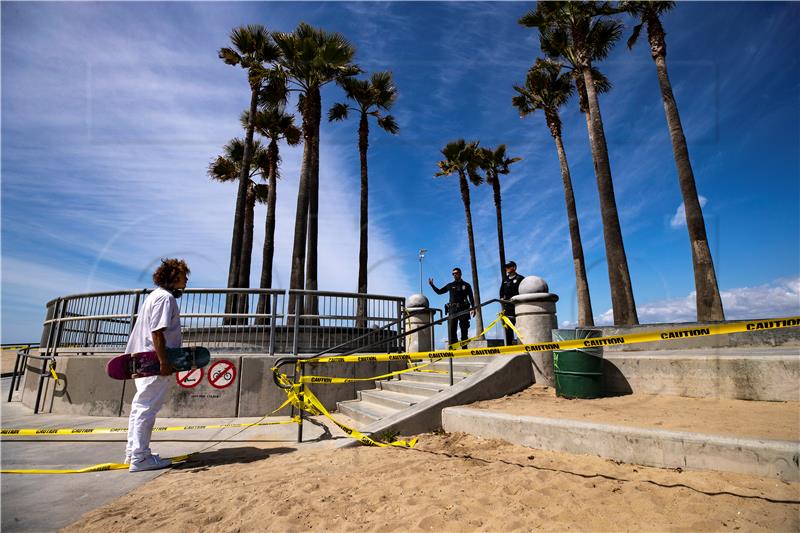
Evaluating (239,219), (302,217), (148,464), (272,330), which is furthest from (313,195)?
(148,464)

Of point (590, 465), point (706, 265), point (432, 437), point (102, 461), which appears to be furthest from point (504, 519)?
point (706, 265)

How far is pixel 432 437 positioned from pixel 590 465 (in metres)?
2.17

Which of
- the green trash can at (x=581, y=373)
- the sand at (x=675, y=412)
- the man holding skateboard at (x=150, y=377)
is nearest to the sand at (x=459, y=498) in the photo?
the man holding skateboard at (x=150, y=377)

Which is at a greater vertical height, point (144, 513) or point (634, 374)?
point (634, 374)

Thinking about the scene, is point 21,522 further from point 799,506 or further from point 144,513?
point 799,506

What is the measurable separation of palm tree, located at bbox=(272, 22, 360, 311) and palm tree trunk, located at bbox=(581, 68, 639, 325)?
33.6 ft

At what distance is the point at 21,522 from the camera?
8.95 ft

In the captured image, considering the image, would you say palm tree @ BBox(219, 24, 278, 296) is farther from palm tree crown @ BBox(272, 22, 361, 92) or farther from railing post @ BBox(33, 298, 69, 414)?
railing post @ BBox(33, 298, 69, 414)

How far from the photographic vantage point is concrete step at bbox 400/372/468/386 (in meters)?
6.91

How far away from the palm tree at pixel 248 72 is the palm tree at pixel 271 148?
2.22 m

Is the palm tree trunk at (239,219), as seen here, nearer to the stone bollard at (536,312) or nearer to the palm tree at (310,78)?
the palm tree at (310,78)

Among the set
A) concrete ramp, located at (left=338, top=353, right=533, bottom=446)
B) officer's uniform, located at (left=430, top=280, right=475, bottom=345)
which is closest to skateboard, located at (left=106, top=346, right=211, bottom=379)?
concrete ramp, located at (left=338, top=353, right=533, bottom=446)

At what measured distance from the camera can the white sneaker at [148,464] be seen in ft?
13.3

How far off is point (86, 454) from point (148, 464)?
1.39 metres
